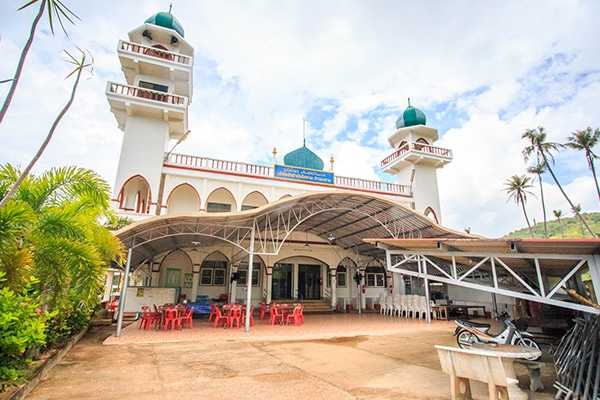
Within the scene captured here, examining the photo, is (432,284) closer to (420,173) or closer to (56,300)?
(420,173)

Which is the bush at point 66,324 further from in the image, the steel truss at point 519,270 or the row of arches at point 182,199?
the steel truss at point 519,270

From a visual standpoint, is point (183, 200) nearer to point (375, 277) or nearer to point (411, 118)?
point (375, 277)

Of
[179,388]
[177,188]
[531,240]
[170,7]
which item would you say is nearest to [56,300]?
[179,388]

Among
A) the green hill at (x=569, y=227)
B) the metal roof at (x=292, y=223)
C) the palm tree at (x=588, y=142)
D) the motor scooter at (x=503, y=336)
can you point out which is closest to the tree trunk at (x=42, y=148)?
the metal roof at (x=292, y=223)

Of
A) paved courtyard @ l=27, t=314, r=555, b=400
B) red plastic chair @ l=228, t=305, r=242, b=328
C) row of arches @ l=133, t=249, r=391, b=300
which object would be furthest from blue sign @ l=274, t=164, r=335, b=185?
paved courtyard @ l=27, t=314, r=555, b=400

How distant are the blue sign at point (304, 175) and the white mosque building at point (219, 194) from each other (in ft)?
0.16

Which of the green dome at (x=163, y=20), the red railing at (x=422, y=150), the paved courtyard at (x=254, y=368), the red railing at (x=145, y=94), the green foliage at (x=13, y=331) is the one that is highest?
the green dome at (x=163, y=20)

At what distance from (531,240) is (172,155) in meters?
13.8

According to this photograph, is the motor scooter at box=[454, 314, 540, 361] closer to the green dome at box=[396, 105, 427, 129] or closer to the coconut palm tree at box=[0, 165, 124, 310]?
the coconut palm tree at box=[0, 165, 124, 310]

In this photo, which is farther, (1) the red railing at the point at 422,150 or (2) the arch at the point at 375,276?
(2) the arch at the point at 375,276

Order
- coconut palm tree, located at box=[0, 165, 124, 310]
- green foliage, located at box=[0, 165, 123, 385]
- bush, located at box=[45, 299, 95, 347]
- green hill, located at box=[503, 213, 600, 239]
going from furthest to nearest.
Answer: green hill, located at box=[503, 213, 600, 239] → bush, located at box=[45, 299, 95, 347] → coconut palm tree, located at box=[0, 165, 124, 310] → green foliage, located at box=[0, 165, 123, 385]

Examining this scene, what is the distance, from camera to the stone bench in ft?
12.6

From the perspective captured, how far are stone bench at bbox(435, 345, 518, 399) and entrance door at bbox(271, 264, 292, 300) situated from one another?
13.8m

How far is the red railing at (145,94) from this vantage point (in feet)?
46.6
